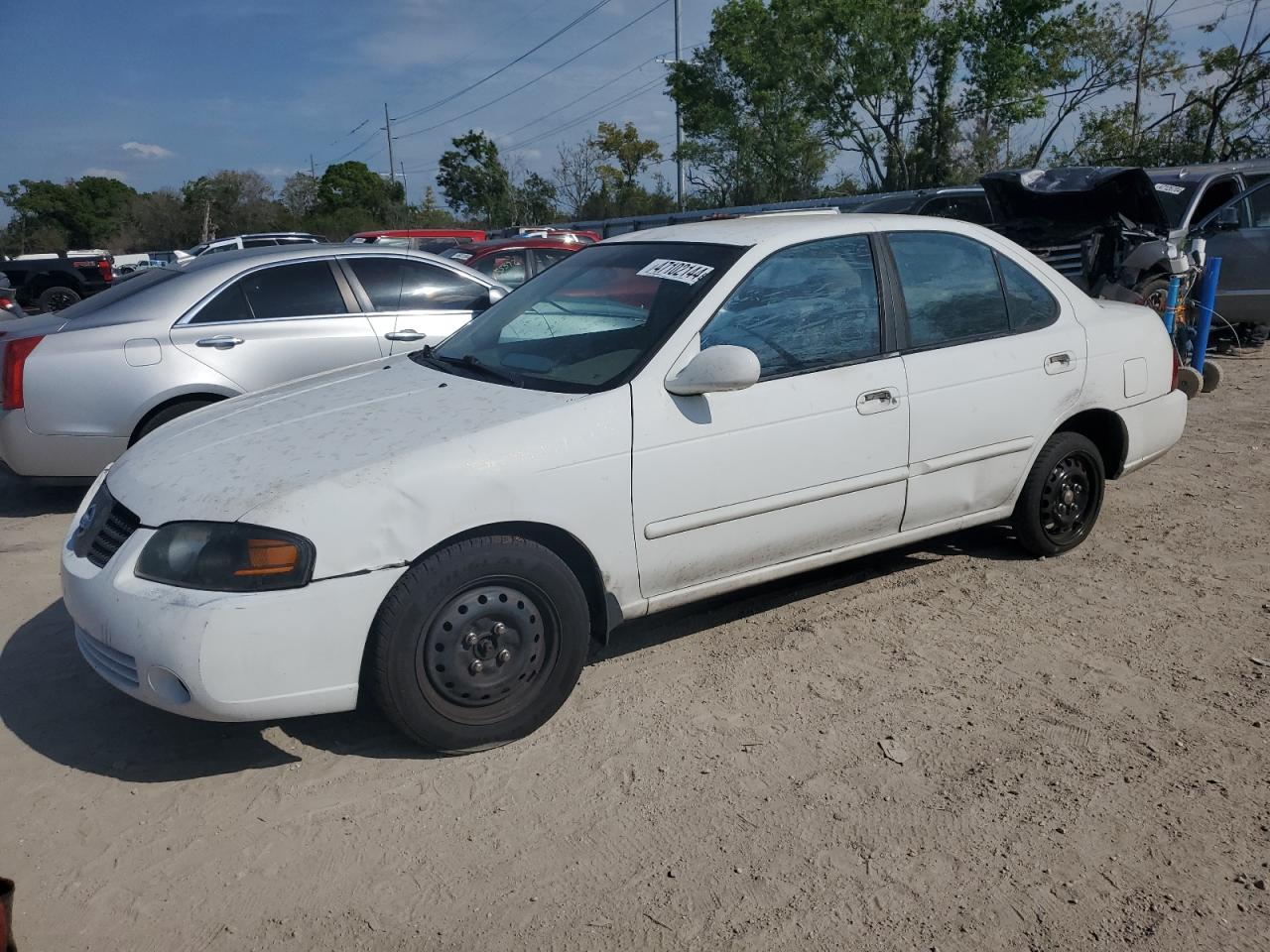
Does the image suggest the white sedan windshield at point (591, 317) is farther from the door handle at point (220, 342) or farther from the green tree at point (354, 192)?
the green tree at point (354, 192)

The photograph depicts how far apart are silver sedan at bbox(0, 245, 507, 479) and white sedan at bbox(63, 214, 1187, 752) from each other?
202cm

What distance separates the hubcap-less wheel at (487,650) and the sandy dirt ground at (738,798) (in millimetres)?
211

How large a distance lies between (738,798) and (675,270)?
1991 mm

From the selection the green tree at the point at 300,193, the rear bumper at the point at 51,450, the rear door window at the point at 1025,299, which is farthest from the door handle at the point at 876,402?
the green tree at the point at 300,193

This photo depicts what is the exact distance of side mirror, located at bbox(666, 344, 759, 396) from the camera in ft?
11.2

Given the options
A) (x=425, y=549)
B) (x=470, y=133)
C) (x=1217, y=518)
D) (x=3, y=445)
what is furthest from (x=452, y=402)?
(x=470, y=133)

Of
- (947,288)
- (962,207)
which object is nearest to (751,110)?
(962,207)

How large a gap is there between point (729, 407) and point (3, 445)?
14.4 ft

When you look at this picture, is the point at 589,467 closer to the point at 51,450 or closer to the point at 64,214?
the point at 51,450

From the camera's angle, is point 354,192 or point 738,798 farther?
point 354,192

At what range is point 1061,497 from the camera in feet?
15.6

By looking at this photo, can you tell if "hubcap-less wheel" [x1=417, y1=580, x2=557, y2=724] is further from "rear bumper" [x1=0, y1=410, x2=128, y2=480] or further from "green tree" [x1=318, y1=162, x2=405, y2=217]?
"green tree" [x1=318, y1=162, x2=405, y2=217]

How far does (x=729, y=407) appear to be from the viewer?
3605 millimetres

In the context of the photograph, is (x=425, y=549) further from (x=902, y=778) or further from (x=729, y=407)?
(x=902, y=778)
